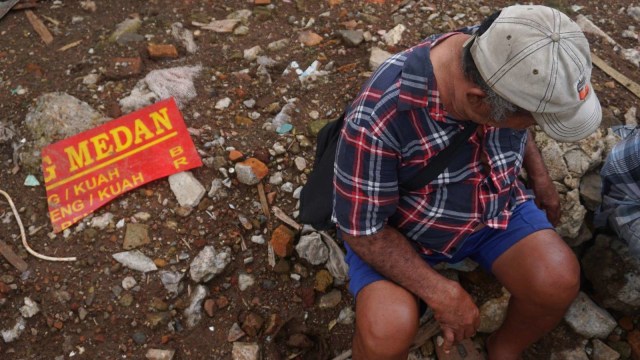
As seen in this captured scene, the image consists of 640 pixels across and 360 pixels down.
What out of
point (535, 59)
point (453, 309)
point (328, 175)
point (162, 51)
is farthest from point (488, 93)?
point (162, 51)

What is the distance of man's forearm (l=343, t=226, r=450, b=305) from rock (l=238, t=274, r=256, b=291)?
87cm

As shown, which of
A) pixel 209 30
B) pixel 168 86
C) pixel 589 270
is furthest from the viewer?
pixel 209 30

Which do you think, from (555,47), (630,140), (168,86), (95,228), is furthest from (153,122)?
(630,140)

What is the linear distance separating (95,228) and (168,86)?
99 centimetres

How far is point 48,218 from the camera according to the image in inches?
106

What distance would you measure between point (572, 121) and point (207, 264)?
5.78 feet

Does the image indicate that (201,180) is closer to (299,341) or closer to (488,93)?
(299,341)

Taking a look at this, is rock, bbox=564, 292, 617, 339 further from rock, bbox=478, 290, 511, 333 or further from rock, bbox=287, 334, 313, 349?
rock, bbox=287, 334, 313, 349

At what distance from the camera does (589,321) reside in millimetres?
2535

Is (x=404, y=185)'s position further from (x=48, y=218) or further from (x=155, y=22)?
(x=155, y=22)

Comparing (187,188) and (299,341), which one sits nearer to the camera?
(299,341)

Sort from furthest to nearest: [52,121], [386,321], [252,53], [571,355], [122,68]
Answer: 1. [252,53]
2. [122,68]
3. [52,121]
4. [571,355]
5. [386,321]

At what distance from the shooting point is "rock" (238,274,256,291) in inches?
101

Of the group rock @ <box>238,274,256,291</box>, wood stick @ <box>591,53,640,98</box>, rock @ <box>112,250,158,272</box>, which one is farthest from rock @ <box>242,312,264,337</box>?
wood stick @ <box>591,53,640,98</box>
